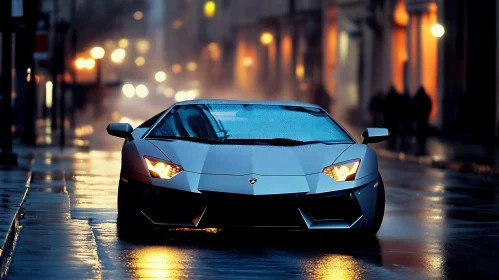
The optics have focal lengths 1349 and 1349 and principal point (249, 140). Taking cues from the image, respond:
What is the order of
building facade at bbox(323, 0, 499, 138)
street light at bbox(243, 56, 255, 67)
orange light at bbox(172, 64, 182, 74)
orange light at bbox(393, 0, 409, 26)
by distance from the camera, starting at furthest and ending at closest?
orange light at bbox(172, 64, 182, 74) → street light at bbox(243, 56, 255, 67) → orange light at bbox(393, 0, 409, 26) → building facade at bbox(323, 0, 499, 138)

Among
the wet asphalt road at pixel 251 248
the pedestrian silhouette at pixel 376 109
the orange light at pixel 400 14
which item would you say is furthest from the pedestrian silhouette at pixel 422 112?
the orange light at pixel 400 14

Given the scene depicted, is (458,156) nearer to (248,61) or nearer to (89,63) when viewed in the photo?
(89,63)

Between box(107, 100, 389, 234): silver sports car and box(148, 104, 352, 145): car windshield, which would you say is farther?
box(148, 104, 352, 145): car windshield

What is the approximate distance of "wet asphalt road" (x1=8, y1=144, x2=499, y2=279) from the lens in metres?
9.87

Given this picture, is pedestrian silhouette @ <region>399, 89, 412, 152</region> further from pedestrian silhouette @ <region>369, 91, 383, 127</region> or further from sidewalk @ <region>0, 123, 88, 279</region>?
sidewalk @ <region>0, 123, 88, 279</region>

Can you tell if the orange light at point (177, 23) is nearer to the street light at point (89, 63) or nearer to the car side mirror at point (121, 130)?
the street light at point (89, 63)

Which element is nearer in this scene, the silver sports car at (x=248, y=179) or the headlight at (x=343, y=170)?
the silver sports car at (x=248, y=179)

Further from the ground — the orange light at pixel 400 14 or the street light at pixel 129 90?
the orange light at pixel 400 14

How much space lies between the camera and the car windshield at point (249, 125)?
12547mm

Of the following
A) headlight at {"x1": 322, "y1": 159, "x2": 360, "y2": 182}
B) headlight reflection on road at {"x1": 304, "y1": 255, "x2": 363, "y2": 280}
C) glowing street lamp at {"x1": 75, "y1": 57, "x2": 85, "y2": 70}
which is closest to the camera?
headlight reflection on road at {"x1": 304, "y1": 255, "x2": 363, "y2": 280}

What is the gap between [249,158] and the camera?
465 inches

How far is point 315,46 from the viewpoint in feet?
258

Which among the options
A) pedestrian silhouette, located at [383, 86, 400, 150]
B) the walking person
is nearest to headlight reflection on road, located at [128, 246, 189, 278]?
pedestrian silhouette, located at [383, 86, 400, 150]

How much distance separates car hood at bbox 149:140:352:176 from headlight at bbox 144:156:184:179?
0.18 ft
